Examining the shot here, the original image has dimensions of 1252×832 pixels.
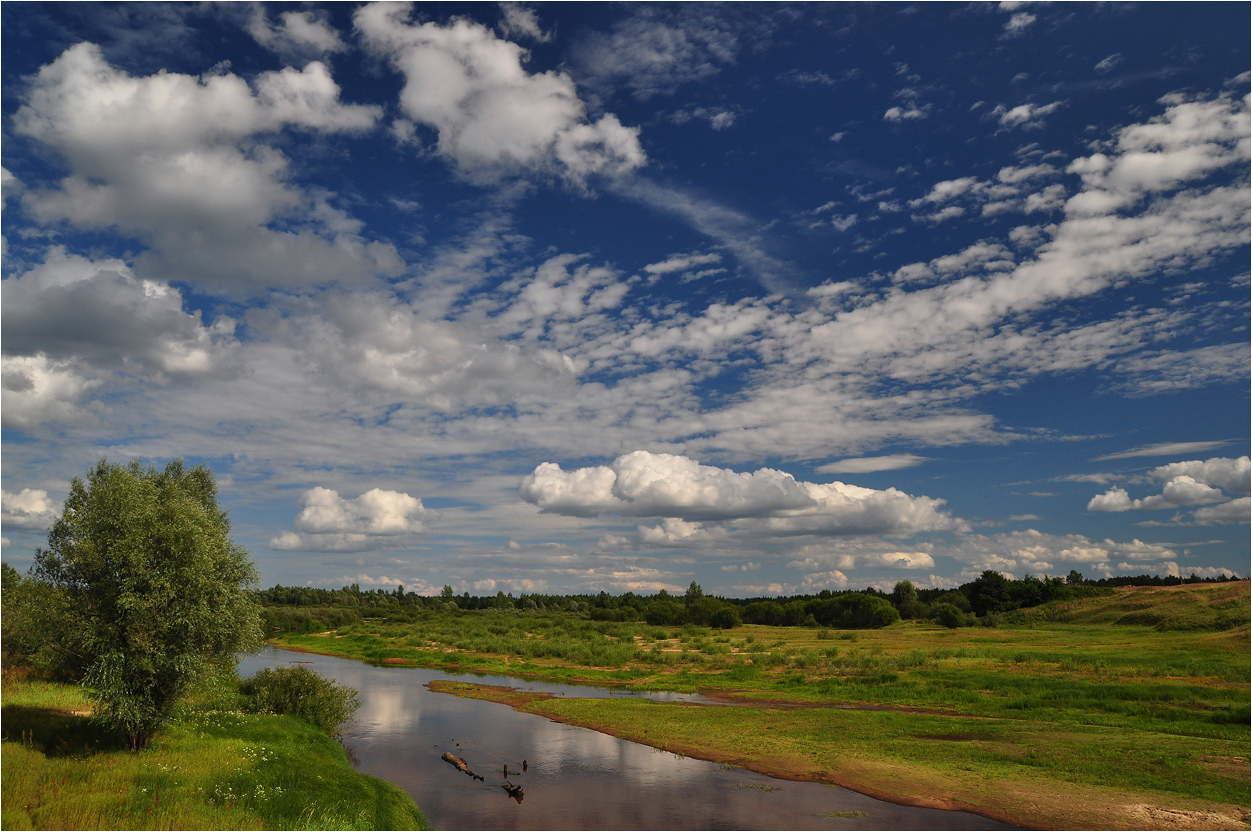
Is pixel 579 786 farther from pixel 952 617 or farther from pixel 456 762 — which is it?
pixel 952 617

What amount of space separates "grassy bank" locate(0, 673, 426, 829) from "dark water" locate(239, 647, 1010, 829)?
12.3 feet

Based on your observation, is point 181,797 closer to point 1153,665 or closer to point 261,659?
point 1153,665

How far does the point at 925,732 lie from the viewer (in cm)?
4031

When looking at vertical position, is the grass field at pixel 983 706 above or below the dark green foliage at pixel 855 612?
above

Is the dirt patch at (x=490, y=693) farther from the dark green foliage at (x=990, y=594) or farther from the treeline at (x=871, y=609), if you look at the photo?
the dark green foliage at (x=990, y=594)

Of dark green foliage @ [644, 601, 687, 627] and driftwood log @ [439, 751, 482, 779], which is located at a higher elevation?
driftwood log @ [439, 751, 482, 779]

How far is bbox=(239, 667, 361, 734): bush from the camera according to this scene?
39941 mm

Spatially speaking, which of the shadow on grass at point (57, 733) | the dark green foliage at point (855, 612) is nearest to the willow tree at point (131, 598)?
the shadow on grass at point (57, 733)

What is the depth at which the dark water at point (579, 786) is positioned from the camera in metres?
26.7

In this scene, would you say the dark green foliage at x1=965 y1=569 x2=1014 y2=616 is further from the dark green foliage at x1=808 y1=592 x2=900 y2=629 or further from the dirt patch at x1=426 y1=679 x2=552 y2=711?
the dirt patch at x1=426 y1=679 x2=552 y2=711

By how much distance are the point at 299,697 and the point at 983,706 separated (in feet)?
155

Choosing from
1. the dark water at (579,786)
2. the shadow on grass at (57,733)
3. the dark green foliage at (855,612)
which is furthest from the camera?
the dark green foliage at (855,612)

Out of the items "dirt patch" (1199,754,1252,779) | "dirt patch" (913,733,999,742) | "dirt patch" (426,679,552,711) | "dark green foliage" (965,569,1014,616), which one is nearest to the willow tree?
"dirt patch" (426,679,552,711)

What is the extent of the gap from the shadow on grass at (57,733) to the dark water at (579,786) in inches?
500
